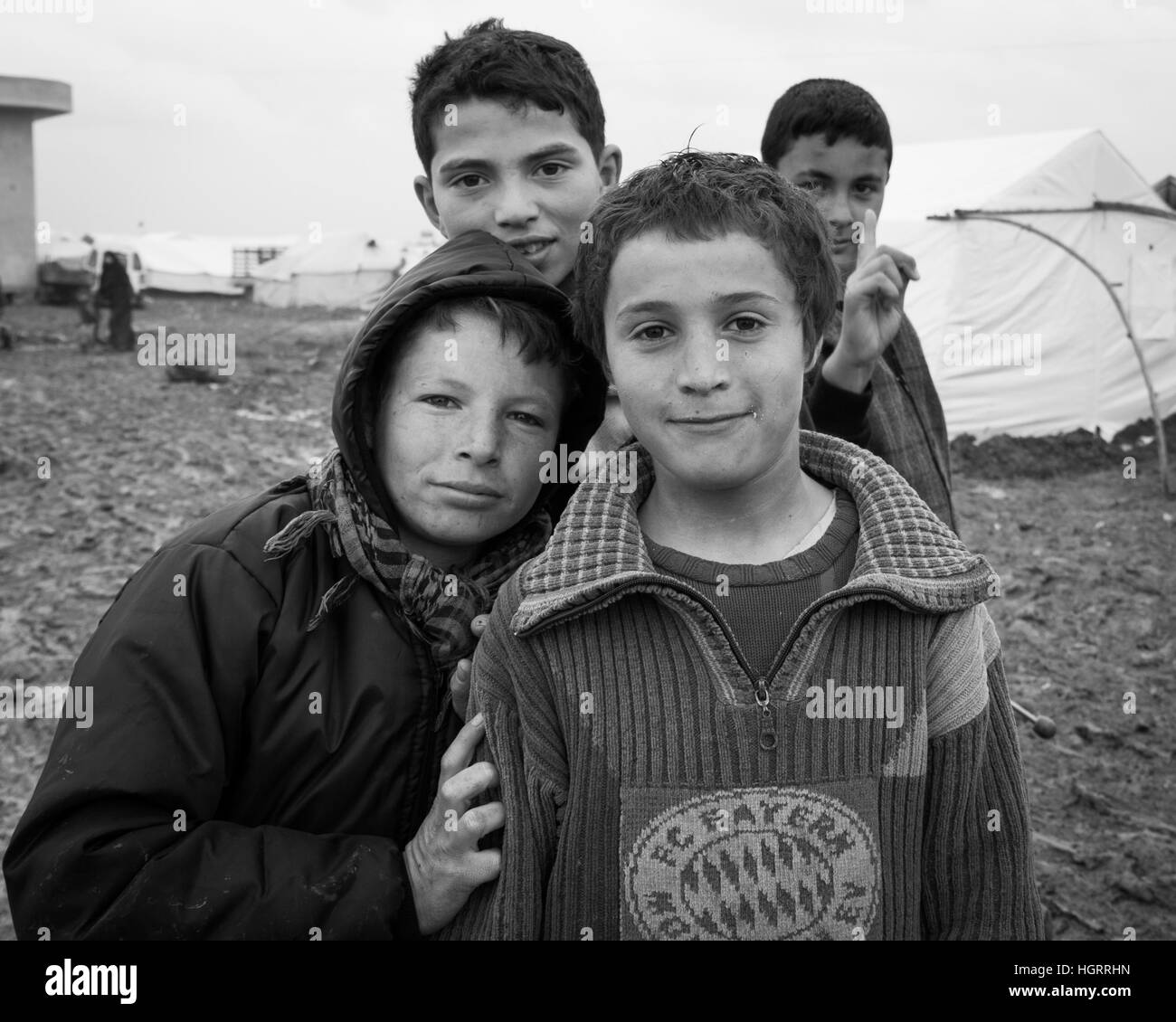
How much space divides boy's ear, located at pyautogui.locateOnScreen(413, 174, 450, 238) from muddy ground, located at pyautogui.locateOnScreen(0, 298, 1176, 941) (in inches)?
95.2

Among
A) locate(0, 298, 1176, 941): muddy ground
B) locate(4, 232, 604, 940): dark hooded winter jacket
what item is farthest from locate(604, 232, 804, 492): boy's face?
locate(0, 298, 1176, 941): muddy ground

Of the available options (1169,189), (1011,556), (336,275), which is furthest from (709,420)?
(336,275)

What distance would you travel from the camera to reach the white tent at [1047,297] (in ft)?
33.6

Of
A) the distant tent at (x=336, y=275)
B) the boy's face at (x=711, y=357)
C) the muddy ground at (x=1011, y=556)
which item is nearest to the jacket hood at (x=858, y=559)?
the boy's face at (x=711, y=357)

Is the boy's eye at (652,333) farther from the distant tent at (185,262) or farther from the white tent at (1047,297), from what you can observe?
the distant tent at (185,262)

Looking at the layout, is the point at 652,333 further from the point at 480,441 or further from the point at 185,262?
the point at 185,262

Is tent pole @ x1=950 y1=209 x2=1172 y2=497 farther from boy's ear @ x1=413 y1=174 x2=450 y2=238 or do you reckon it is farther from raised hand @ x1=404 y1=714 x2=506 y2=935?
raised hand @ x1=404 y1=714 x2=506 y2=935

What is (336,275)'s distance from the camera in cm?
2931

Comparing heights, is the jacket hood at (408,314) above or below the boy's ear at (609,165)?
below

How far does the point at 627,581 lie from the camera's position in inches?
58.7

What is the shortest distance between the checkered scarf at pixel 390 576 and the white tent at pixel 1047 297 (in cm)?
929
